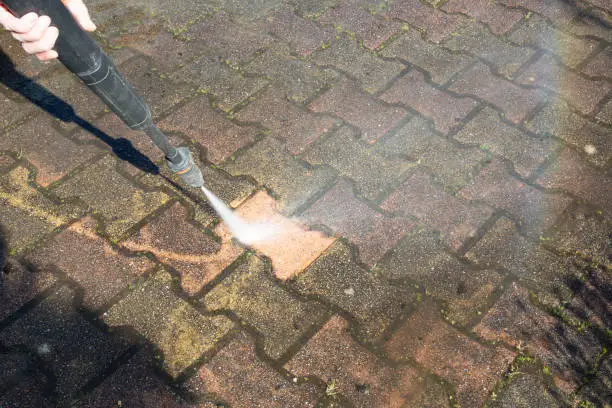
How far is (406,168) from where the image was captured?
144 inches

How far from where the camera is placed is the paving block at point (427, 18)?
15.1 feet

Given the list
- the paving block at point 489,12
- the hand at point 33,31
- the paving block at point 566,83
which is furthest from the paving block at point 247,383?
the paving block at point 489,12

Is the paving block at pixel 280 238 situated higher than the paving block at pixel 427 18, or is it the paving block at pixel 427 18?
the paving block at pixel 280 238

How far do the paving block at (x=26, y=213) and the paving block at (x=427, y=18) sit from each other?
9.69ft

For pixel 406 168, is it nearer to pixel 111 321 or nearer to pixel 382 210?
pixel 382 210

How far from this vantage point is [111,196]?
12.1ft

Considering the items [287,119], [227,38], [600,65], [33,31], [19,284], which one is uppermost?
[33,31]

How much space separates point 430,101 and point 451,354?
1912 mm

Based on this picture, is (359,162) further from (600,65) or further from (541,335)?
(600,65)

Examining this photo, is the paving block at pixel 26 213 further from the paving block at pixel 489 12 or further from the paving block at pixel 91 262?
the paving block at pixel 489 12

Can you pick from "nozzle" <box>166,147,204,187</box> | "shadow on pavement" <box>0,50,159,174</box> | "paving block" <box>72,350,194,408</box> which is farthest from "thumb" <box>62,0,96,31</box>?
"shadow on pavement" <box>0,50,159,174</box>

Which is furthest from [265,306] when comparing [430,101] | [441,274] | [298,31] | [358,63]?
[298,31]

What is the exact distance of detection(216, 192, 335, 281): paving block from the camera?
10.7 feet

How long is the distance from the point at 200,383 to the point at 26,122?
2.52 metres
